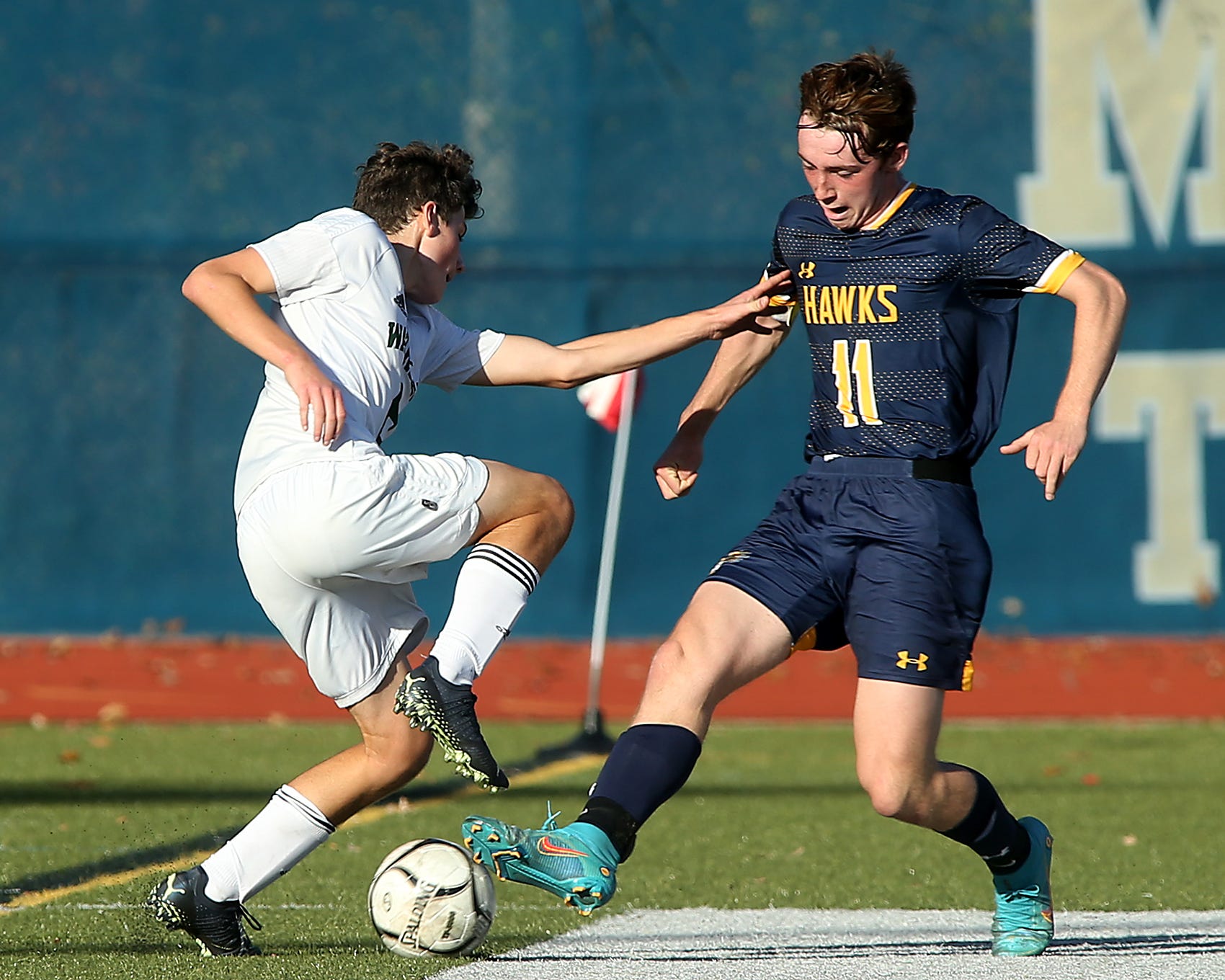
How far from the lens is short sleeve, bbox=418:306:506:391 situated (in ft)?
17.5

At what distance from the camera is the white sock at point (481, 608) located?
15.1 feet

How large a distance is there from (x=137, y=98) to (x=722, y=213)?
5.07 meters

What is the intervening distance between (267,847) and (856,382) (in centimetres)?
203

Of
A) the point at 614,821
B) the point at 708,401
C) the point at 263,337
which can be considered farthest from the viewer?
the point at 708,401

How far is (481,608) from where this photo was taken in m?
4.70

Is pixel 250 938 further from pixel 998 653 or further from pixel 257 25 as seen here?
pixel 257 25

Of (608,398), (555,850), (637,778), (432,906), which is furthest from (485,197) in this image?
(555,850)

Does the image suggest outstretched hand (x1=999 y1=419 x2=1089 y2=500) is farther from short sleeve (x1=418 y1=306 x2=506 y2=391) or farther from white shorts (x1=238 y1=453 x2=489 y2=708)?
short sleeve (x1=418 y1=306 x2=506 y2=391)

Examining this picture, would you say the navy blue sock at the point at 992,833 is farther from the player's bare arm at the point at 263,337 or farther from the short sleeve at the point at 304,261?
the short sleeve at the point at 304,261

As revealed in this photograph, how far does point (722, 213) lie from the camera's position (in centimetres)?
1532

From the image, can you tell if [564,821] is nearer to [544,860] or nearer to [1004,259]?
[544,860]

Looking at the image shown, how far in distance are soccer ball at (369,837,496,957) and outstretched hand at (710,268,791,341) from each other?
1.58m

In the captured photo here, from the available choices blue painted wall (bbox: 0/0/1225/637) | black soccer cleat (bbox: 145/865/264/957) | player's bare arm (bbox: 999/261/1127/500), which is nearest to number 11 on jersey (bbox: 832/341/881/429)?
player's bare arm (bbox: 999/261/1127/500)

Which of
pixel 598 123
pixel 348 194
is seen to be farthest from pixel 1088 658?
pixel 348 194
